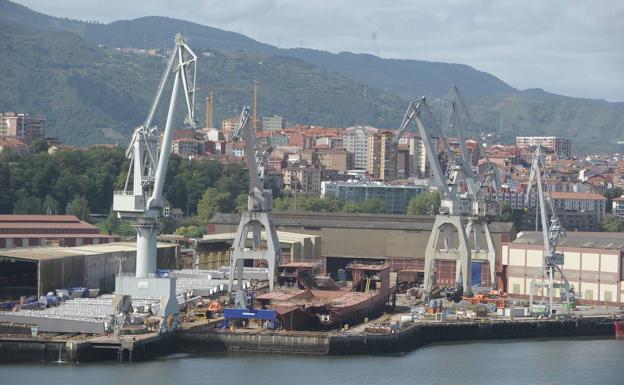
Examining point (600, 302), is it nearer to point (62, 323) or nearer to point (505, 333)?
point (505, 333)

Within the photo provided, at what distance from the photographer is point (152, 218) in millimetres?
40625

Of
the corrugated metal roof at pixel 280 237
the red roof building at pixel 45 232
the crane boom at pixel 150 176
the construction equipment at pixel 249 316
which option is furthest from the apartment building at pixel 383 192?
the construction equipment at pixel 249 316

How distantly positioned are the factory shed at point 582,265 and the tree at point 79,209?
3131 centimetres

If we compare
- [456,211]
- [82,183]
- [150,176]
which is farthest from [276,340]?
[82,183]

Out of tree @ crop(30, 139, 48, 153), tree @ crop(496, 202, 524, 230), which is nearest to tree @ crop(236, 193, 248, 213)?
tree @ crop(496, 202, 524, 230)

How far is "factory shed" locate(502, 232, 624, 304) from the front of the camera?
48875mm

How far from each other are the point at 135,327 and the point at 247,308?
3838 millimetres

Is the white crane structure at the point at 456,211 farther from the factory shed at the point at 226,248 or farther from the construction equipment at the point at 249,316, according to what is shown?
the construction equipment at the point at 249,316

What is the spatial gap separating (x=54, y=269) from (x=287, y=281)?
670cm

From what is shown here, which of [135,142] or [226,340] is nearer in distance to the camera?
[226,340]

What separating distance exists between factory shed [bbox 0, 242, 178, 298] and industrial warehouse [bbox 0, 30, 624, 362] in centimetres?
6

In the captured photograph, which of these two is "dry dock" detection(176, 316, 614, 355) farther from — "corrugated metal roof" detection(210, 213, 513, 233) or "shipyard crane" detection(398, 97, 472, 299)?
"corrugated metal roof" detection(210, 213, 513, 233)

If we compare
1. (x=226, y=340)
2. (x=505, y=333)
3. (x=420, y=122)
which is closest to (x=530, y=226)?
(x=420, y=122)

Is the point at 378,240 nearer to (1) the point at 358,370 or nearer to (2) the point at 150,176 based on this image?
(2) the point at 150,176
